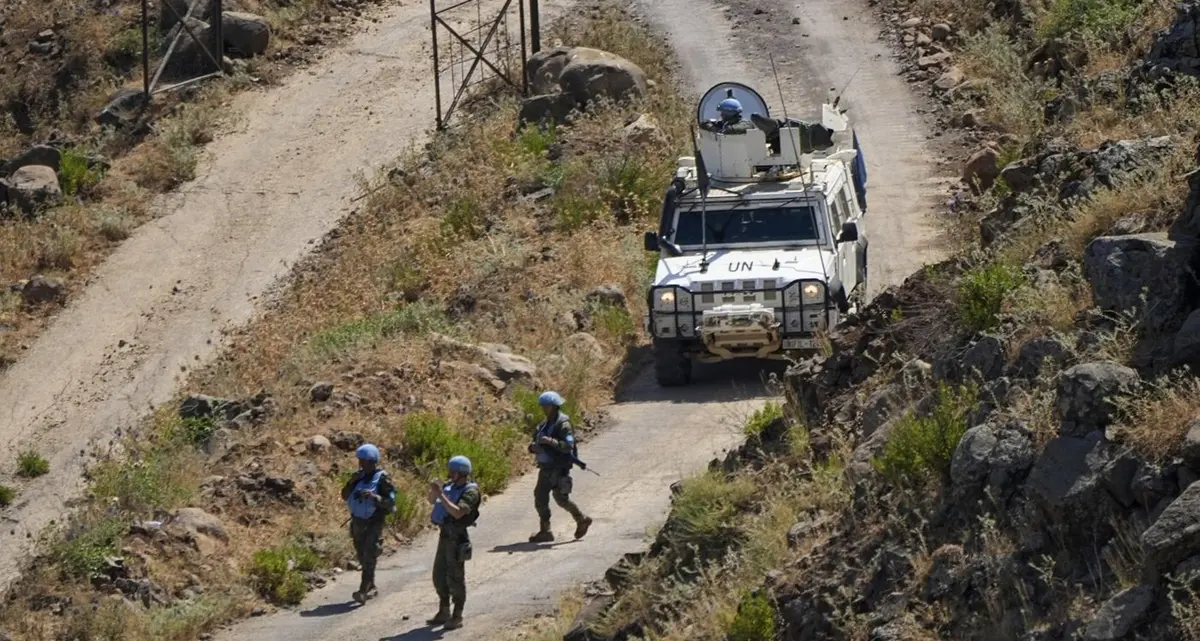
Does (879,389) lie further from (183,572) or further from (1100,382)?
(183,572)

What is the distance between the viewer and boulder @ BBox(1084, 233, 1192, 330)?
10.2 metres

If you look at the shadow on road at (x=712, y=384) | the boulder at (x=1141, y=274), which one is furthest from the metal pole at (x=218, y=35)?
the boulder at (x=1141, y=274)

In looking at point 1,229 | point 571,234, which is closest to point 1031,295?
point 571,234

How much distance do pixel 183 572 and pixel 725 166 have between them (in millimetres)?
8052

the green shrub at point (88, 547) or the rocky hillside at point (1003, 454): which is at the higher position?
the rocky hillside at point (1003, 454)

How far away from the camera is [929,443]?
10.9 metres

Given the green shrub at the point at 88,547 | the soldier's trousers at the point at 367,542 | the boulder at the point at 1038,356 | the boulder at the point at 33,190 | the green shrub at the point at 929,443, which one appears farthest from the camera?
the boulder at the point at 33,190

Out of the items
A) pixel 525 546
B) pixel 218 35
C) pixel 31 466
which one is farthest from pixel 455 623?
pixel 218 35

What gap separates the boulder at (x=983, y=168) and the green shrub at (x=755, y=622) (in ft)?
49.6

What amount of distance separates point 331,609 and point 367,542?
657mm

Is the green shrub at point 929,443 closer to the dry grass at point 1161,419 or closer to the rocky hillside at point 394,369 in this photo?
the dry grass at point 1161,419

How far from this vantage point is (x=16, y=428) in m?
24.4

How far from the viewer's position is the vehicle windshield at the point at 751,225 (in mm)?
20156

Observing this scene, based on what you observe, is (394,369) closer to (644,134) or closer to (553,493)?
(553,493)
